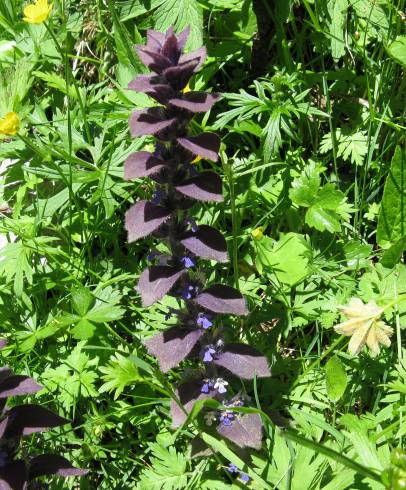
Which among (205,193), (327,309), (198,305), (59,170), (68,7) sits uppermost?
(68,7)

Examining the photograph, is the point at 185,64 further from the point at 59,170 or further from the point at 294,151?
the point at 294,151

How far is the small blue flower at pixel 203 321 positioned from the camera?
195 cm

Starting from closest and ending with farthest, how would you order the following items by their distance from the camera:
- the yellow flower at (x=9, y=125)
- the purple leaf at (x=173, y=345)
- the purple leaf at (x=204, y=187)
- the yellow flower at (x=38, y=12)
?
the purple leaf at (x=204, y=187)
the purple leaf at (x=173, y=345)
the yellow flower at (x=9, y=125)
the yellow flower at (x=38, y=12)

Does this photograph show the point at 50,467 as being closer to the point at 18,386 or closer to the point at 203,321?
the point at 18,386

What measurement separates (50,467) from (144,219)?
0.80 metres

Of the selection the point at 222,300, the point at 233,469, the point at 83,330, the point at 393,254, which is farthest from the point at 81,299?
the point at 393,254

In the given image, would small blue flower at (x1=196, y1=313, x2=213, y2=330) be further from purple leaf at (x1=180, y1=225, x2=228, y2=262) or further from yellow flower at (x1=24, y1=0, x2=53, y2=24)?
yellow flower at (x1=24, y1=0, x2=53, y2=24)

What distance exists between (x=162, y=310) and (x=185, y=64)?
1.10 metres

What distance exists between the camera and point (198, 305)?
2.04 metres

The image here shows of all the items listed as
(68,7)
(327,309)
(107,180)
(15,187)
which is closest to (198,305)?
(327,309)

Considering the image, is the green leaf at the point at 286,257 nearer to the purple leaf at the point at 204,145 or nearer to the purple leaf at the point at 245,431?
the purple leaf at the point at 245,431

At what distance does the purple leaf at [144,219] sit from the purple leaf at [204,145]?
0.20 m

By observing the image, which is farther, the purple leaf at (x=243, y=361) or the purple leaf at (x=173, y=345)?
the purple leaf at (x=243, y=361)

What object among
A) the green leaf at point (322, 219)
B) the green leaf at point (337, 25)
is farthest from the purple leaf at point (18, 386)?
the green leaf at point (337, 25)
